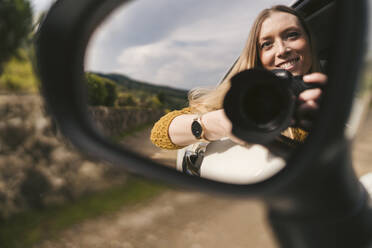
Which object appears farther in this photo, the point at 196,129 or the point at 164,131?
the point at 164,131

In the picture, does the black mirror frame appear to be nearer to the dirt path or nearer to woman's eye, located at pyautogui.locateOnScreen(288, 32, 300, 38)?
woman's eye, located at pyautogui.locateOnScreen(288, 32, 300, 38)

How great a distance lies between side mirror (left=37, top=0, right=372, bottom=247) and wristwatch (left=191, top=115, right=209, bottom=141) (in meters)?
0.38

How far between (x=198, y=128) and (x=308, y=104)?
0.57m

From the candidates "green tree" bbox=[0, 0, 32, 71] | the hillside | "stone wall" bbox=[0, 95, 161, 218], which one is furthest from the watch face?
"green tree" bbox=[0, 0, 32, 71]

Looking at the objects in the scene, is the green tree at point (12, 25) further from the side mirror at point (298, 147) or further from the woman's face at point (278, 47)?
the woman's face at point (278, 47)

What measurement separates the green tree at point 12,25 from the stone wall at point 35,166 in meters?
0.89

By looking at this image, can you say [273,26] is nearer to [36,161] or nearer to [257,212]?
[257,212]

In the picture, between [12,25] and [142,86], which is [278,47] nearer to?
[142,86]

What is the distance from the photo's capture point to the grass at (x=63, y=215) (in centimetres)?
418

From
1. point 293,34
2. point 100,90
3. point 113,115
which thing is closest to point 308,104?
point 293,34

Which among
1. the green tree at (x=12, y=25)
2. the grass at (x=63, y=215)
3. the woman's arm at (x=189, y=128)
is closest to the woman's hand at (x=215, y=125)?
the woman's arm at (x=189, y=128)

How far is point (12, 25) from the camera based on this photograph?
19.0 feet

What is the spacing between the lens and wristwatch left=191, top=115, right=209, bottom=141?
127cm

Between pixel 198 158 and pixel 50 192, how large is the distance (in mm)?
4136
